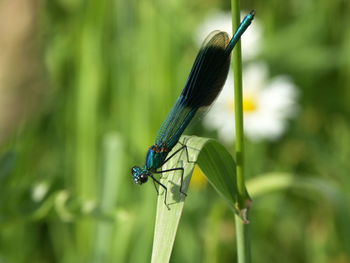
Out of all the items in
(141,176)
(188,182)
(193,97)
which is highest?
(193,97)

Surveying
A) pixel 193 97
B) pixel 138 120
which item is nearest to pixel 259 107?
pixel 138 120

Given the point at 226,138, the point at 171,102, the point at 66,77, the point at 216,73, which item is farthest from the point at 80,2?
the point at 216,73

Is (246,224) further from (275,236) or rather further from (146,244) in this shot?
(275,236)

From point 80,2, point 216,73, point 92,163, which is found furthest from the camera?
point 80,2

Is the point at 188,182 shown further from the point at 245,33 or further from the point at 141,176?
the point at 245,33

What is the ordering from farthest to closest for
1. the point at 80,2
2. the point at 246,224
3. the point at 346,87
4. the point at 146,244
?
1. the point at 346,87
2. the point at 80,2
3. the point at 146,244
4. the point at 246,224

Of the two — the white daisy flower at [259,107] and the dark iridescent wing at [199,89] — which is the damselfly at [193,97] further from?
the white daisy flower at [259,107]
